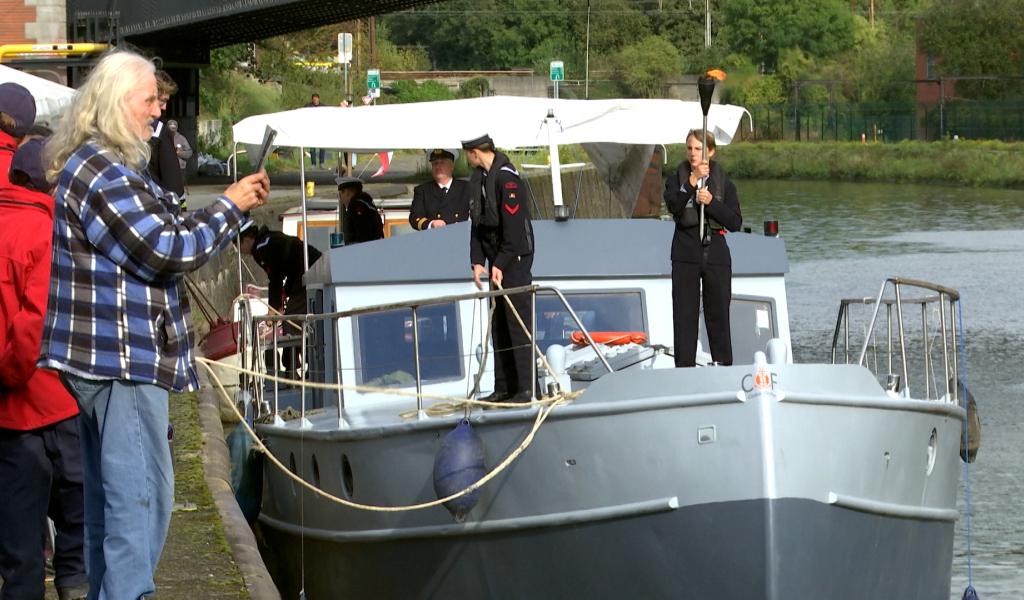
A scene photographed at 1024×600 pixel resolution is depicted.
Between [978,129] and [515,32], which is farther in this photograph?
[515,32]

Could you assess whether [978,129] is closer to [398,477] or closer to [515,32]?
[515,32]

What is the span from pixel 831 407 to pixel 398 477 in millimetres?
2337

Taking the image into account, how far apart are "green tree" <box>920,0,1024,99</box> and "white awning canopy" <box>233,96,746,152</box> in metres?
61.8

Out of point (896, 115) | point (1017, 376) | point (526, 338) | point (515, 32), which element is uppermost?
point (515, 32)

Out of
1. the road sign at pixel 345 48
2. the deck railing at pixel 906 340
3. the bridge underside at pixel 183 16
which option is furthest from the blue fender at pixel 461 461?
the bridge underside at pixel 183 16

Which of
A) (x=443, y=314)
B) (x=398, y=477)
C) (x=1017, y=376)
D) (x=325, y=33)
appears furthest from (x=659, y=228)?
(x=325, y=33)

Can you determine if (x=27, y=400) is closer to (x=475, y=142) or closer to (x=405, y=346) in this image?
(x=475, y=142)

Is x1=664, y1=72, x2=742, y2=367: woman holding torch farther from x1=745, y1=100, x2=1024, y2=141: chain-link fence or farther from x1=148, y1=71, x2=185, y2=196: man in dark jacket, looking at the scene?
x1=745, y1=100, x2=1024, y2=141: chain-link fence

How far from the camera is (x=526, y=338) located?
9172 millimetres

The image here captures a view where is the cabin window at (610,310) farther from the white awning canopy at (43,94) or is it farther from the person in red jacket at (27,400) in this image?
the person in red jacket at (27,400)

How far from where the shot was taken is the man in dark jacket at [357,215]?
46.5ft

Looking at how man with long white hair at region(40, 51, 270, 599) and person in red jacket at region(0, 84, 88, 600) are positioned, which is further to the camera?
person in red jacket at region(0, 84, 88, 600)

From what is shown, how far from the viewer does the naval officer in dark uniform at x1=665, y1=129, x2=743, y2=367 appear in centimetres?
949

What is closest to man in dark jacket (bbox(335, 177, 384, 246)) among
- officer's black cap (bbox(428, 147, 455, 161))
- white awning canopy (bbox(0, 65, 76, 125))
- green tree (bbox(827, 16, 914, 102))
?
officer's black cap (bbox(428, 147, 455, 161))
